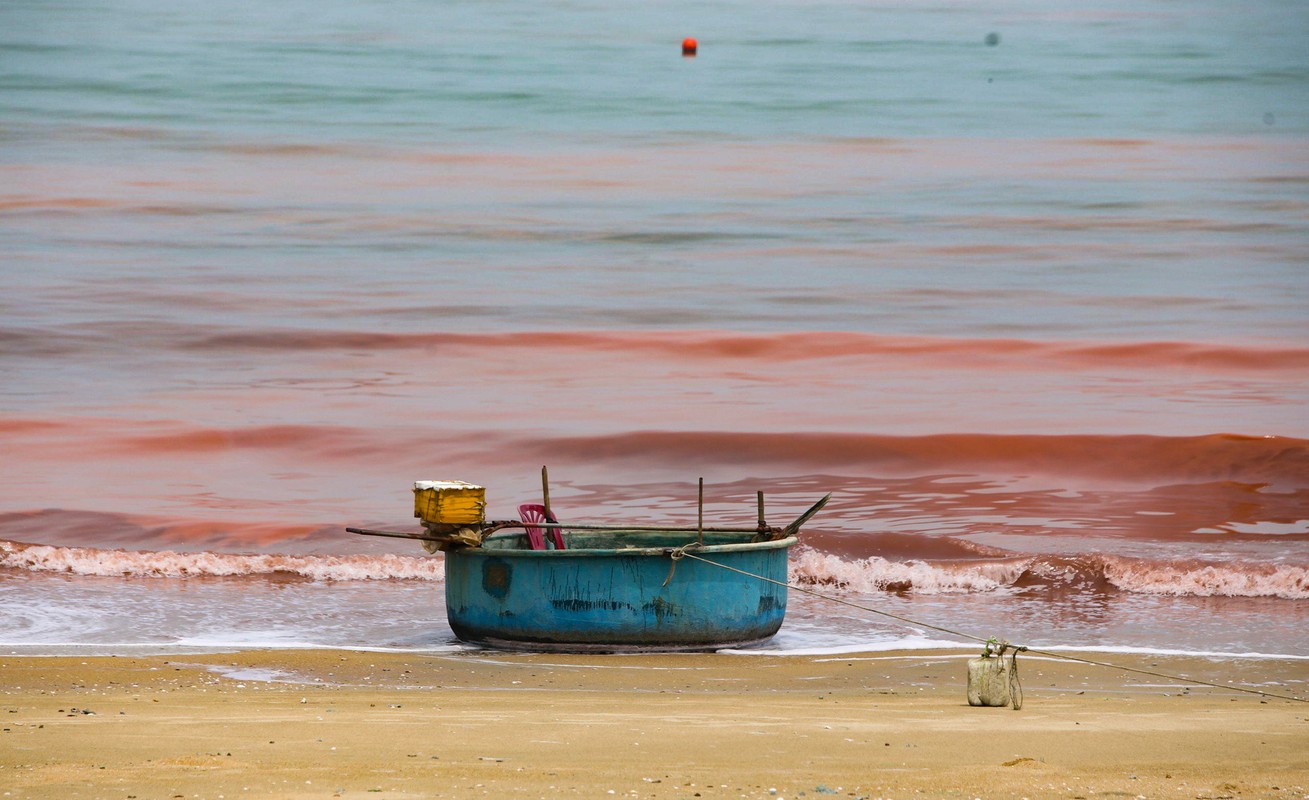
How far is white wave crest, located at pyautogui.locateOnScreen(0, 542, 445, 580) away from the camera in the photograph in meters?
15.4

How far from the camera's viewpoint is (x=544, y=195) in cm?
5122

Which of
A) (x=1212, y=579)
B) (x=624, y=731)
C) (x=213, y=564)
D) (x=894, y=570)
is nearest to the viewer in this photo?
(x=624, y=731)

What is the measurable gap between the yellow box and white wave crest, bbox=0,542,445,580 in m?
4.77

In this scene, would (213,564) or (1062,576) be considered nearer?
(1062,576)

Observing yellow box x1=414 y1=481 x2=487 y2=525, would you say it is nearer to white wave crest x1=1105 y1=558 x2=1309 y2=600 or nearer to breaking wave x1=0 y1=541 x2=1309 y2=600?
breaking wave x1=0 y1=541 x2=1309 y2=600

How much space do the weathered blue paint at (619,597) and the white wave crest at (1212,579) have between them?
522 cm

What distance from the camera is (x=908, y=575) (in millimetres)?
15141

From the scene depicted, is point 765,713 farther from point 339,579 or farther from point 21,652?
point 339,579

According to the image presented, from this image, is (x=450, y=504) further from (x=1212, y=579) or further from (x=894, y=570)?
(x=1212, y=579)

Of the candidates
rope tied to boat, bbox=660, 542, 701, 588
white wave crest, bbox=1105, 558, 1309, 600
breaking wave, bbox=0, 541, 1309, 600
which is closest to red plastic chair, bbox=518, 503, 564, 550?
rope tied to boat, bbox=660, 542, 701, 588

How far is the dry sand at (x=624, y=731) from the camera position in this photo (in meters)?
5.79

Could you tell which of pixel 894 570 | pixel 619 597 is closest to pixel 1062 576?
pixel 894 570

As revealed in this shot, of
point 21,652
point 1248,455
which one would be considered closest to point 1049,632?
point 21,652

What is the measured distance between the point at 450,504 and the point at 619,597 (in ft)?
4.32
